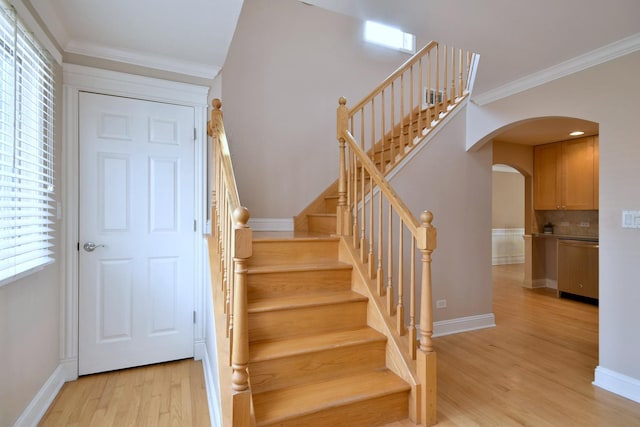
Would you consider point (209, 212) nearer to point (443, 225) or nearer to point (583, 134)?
point (443, 225)

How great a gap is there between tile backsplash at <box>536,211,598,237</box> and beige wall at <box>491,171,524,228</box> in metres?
2.43

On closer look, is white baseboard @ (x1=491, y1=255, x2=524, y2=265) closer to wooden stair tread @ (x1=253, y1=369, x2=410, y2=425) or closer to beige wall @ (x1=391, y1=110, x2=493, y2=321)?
beige wall @ (x1=391, y1=110, x2=493, y2=321)

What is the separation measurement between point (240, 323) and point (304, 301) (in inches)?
29.1

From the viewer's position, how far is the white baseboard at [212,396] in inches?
71.9

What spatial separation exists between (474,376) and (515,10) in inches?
100

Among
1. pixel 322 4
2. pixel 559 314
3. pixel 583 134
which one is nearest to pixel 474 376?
pixel 559 314

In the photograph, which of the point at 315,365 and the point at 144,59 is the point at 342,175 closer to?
the point at 315,365

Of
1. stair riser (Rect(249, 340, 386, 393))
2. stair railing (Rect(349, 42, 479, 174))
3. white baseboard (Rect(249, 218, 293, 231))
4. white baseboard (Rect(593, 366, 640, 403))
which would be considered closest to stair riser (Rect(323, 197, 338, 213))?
white baseboard (Rect(249, 218, 293, 231))

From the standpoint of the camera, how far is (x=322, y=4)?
81.0 inches

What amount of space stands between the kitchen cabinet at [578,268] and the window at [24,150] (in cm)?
611

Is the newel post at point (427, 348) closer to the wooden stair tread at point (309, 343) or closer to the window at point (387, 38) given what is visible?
the wooden stair tread at point (309, 343)

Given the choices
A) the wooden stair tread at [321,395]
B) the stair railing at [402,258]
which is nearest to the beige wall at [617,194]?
the stair railing at [402,258]

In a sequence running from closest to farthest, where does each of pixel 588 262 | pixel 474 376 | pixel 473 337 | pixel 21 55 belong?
pixel 21 55 < pixel 474 376 < pixel 473 337 < pixel 588 262

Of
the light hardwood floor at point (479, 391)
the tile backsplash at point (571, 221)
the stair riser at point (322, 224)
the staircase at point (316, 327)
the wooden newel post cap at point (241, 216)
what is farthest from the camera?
the tile backsplash at point (571, 221)
